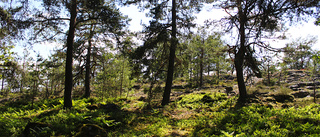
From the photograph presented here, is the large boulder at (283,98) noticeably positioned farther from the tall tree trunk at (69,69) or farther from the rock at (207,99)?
the tall tree trunk at (69,69)

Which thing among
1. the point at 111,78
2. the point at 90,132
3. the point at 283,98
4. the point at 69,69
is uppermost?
the point at 69,69

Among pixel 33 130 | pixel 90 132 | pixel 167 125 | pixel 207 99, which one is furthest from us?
pixel 207 99

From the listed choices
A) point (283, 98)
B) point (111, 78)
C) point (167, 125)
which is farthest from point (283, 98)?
point (111, 78)

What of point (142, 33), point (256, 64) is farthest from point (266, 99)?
point (142, 33)

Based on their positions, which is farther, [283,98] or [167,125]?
[283,98]

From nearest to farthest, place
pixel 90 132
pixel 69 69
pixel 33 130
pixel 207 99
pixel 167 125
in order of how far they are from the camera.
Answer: pixel 33 130 < pixel 90 132 < pixel 167 125 < pixel 69 69 < pixel 207 99

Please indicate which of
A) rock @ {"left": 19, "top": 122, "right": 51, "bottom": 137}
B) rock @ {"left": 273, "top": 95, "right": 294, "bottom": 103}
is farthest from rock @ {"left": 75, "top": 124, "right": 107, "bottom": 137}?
rock @ {"left": 273, "top": 95, "right": 294, "bottom": 103}

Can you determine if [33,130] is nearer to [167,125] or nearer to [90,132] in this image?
[90,132]

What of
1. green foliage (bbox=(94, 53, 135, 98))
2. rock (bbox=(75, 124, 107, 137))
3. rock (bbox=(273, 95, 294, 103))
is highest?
green foliage (bbox=(94, 53, 135, 98))

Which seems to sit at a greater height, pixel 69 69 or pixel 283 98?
pixel 69 69

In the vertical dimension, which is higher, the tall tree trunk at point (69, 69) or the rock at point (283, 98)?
the tall tree trunk at point (69, 69)

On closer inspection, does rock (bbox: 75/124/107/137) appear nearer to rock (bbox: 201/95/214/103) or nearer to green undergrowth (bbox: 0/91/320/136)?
green undergrowth (bbox: 0/91/320/136)

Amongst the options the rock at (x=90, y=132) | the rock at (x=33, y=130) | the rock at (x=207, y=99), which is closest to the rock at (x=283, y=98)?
the rock at (x=207, y=99)

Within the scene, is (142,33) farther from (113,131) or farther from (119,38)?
(113,131)
